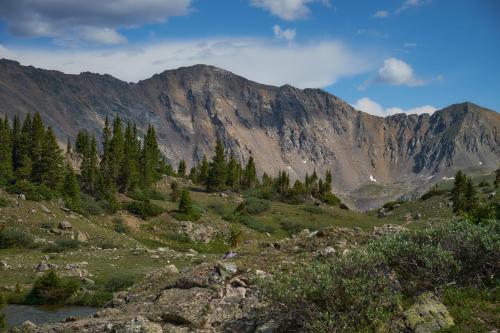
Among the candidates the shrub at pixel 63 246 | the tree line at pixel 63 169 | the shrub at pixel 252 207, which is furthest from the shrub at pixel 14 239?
the shrub at pixel 252 207

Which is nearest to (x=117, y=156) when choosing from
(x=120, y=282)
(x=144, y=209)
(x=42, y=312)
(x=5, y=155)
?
(x=5, y=155)

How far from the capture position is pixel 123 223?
65.9 metres

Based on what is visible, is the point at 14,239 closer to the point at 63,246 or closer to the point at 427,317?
the point at 63,246

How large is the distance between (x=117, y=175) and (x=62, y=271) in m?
50.3

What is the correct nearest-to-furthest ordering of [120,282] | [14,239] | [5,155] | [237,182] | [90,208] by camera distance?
[120,282], [14,239], [90,208], [5,155], [237,182]

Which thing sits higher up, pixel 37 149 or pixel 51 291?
pixel 37 149

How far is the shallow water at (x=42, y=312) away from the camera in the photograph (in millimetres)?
26641

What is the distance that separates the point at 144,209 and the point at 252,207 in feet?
77.9

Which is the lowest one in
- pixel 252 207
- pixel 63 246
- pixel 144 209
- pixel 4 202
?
pixel 63 246

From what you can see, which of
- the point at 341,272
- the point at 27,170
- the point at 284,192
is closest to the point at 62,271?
the point at 341,272

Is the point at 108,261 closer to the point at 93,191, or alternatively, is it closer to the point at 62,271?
the point at 62,271

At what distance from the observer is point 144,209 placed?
2771 inches

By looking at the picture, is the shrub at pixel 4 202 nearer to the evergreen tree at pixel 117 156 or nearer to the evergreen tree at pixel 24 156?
the evergreen tree at pixel 24 156

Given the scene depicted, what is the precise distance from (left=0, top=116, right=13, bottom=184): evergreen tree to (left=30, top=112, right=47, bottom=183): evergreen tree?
3122 mm
